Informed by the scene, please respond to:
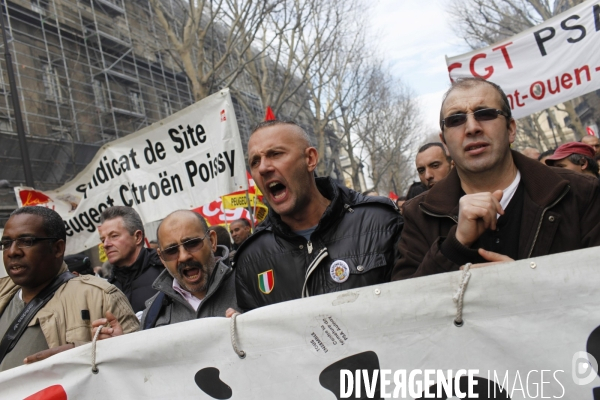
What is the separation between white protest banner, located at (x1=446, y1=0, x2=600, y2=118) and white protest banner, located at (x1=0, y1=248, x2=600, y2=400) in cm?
440

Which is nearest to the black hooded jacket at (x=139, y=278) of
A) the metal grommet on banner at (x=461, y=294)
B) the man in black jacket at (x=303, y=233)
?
the man in black jacket at (x=303, y=233)

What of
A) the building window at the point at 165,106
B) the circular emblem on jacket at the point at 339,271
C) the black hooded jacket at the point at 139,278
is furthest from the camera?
the building window at the point at 165,106

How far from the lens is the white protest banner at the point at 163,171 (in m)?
5.52

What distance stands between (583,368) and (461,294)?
36cm

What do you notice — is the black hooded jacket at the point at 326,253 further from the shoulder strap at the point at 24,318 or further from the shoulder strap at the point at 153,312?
the shoulder strap at the point at 24,318

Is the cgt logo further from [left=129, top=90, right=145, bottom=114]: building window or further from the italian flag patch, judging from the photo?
[left=129, top=90, right=145, bottom=114]: building window

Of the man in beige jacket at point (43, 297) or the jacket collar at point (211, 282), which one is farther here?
the jacket collar at point (211, 282)

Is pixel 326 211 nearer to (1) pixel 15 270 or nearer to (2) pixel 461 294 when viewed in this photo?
(2) pixel 461 294

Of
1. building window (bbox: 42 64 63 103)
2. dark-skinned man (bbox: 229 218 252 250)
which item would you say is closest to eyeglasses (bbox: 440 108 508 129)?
dark-skinned man (bbox: 229 218 252 250)

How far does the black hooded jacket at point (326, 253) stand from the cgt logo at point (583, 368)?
31.2 inches

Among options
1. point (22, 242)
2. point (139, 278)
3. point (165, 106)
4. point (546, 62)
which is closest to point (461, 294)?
point (22, 242)

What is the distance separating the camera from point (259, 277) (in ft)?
7.82

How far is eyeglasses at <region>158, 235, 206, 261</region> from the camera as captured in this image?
9.86 ft

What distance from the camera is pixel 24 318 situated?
2525 millimetres
